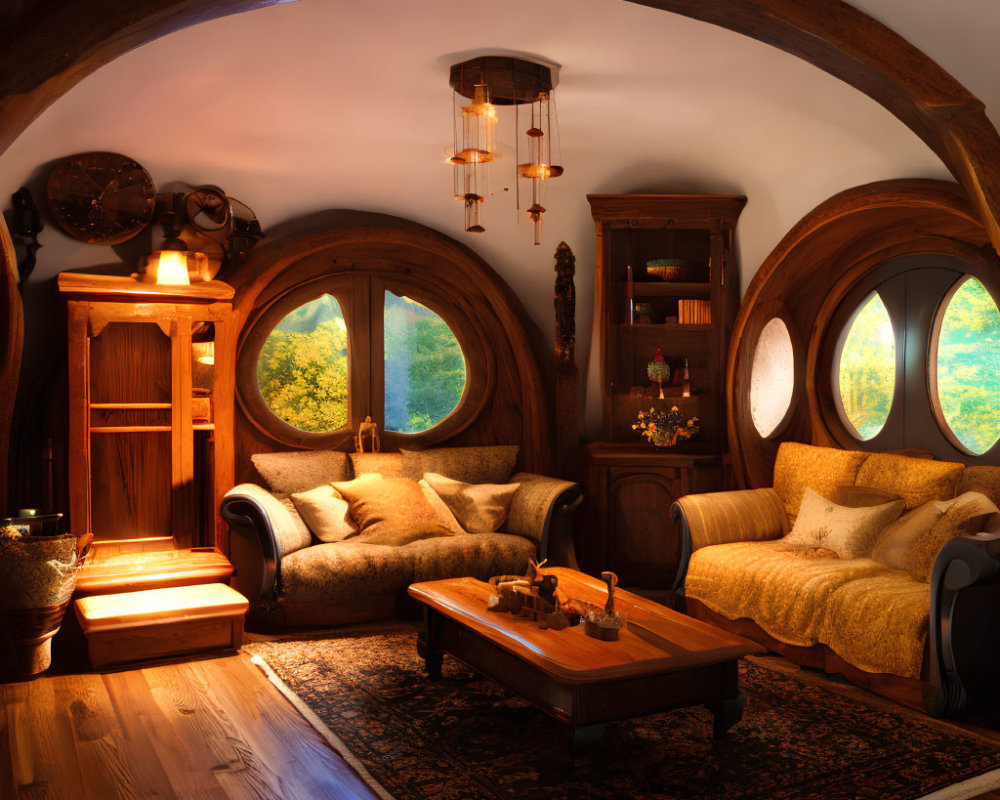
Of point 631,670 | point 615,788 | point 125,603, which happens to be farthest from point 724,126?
point 125,603

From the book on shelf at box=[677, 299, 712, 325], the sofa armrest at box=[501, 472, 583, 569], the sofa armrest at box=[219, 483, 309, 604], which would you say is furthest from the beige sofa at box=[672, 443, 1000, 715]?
the sofa armrest at box=[219, 483, 309, 604]

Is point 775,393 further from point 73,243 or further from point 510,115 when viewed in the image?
point 73,243

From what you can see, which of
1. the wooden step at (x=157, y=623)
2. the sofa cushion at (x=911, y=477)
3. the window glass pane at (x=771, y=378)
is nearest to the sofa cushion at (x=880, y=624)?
the sofa cushion at (x=911, y=477)

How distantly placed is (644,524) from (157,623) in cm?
298

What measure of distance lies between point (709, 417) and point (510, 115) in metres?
2.46

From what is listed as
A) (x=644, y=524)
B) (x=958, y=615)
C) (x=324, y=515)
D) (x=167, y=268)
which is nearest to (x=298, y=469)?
(x=324, y=515)

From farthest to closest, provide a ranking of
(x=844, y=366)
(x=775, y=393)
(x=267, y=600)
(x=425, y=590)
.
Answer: (x=775, y=393) → (x=844, y=366) → (x=267, y=600) → (x=425, y=590)

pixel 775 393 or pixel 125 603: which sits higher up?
pixel 775 393

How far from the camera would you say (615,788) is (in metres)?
2.99

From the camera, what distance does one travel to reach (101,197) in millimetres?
4859

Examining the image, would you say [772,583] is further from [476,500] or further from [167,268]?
[167,268]

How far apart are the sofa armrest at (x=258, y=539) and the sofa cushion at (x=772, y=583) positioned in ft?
7.20

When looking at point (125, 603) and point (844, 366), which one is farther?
point (844, 366)

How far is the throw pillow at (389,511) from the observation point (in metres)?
5.14
